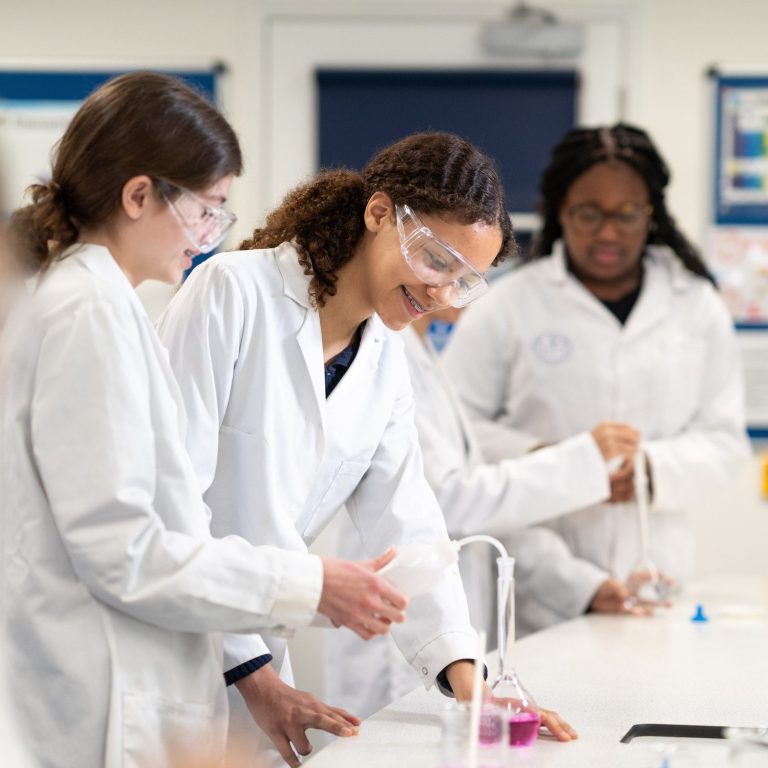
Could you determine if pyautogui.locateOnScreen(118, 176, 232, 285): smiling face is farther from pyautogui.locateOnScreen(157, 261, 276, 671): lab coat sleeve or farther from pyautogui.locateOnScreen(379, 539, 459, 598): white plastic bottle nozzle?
pyautogui.locateOnScreen(379, 539, 459, 598): white plastic bottle nozzle

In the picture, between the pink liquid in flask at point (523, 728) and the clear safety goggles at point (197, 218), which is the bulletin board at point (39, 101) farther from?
the pink liquid in flask at point (523, 728)

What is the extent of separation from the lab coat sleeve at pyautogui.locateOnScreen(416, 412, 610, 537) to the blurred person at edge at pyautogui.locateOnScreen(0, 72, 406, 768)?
1.14 m

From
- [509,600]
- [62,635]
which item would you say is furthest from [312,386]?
[62,635]

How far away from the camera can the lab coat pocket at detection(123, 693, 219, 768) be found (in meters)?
1.37

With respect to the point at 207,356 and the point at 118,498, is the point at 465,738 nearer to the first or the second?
the point at 118,498

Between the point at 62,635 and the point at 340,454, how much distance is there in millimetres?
600

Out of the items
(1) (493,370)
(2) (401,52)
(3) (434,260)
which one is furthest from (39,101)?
(3) (434,260)

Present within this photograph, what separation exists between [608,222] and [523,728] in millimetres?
1629

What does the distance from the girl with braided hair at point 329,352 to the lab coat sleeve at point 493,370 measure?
3.55 ft

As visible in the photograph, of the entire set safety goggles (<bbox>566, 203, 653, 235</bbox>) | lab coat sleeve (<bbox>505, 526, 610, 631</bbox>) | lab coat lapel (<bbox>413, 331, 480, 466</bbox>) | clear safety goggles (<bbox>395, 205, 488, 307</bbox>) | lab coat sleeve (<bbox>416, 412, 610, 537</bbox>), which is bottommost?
lab coat sleeve (<bbox>505, 526, 610, 631</bbox>)

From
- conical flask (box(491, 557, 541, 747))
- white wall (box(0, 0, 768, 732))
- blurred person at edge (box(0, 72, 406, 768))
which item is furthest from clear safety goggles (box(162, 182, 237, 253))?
white wall (box(0, 0, 768, 732))

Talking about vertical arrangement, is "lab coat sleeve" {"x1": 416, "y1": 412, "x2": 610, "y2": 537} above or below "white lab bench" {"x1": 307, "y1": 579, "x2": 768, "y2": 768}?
above

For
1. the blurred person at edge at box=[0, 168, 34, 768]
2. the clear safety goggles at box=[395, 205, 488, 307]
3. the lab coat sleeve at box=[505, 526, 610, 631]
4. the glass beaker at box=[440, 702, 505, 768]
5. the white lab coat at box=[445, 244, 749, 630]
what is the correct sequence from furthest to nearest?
1. the white lab coat at box=[445, 244, 749, 630]
2. the lab coat sleeve at box=[505, 526, 610, 631]
3. the clear safety goggles at box=[395, 205, 488, 307]
4. the glass beaker at box=[440, 702, 505, 768]
5. the blurred person at edge at box=[0, 168, 34, 768]

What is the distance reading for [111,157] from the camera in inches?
55.5
